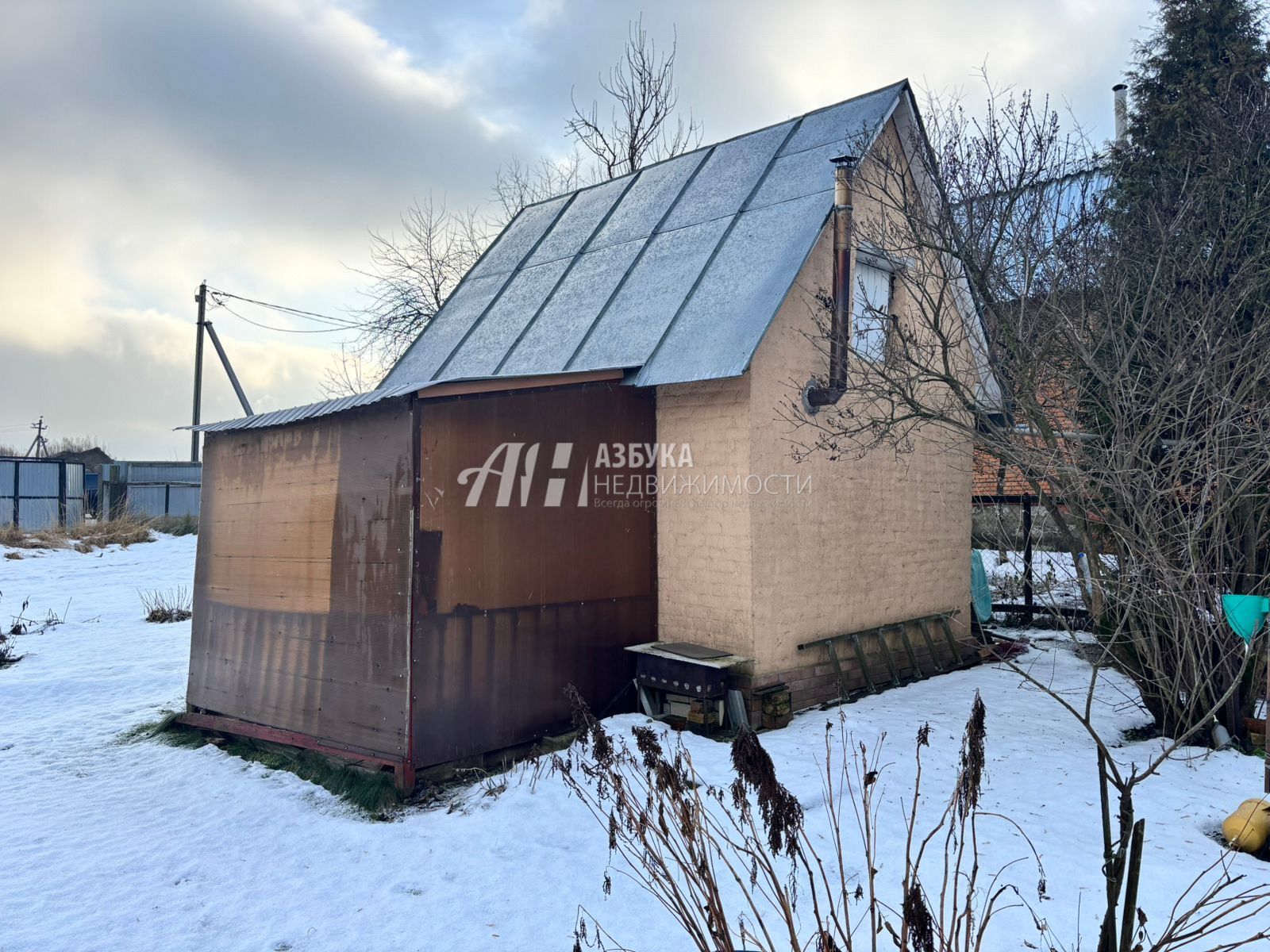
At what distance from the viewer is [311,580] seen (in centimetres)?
666

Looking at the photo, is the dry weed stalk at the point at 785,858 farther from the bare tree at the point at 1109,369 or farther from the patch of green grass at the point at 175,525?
the patch of green grass at the point at 175,525

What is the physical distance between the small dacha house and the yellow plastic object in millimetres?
2958

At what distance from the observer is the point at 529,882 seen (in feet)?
14.4

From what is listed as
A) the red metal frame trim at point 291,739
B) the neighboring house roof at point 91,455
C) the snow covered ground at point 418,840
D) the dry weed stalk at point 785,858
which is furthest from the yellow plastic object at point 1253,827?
the neighboring house roof at point 91,455

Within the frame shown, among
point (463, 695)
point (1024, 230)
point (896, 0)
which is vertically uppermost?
point (896, 0)

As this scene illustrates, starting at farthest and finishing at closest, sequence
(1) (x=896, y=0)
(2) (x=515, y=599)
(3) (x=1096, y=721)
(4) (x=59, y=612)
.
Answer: (4) (x=59, y=612), (1) (x=896, y=0), (3) (x=1096, y=721), (2) (x=515, y=599)

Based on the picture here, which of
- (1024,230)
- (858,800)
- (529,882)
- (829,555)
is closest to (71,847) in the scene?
(529,882)

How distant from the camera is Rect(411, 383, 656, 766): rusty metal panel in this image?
19.4 ft

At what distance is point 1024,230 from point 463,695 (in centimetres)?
592

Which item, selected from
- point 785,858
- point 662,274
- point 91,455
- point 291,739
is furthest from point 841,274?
point 91,455

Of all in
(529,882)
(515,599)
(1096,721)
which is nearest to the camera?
(529,882)

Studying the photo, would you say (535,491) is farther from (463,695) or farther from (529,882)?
(529,882)

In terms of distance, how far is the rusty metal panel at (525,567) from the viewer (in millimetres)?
5906

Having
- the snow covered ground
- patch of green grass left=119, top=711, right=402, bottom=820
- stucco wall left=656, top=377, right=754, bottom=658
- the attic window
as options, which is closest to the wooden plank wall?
patch of green grass left=119, top=711, right=402, bottom=820
